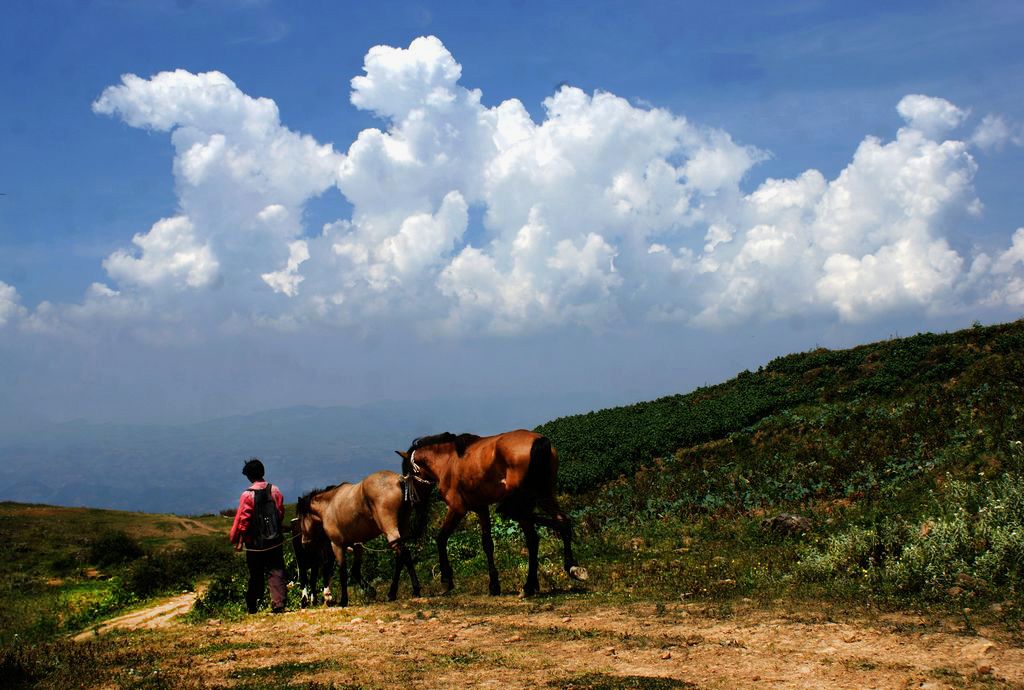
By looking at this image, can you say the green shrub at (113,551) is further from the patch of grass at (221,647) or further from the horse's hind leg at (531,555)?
the horse's hind leg at (531,555)

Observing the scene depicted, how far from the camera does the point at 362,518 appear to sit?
14531 mm

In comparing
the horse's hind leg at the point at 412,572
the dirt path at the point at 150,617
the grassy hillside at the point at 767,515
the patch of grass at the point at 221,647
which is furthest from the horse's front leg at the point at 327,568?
the patch of grass at the point at 221,647

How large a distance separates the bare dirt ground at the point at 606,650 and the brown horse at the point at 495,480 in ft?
5.20

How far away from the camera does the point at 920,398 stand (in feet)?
76.1

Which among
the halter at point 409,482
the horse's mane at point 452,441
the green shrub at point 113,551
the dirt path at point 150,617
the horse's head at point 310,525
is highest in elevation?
the horse's mane at point 452,441

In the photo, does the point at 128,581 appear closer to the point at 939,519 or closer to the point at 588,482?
the point at 588,482

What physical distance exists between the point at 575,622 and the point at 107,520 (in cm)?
3130

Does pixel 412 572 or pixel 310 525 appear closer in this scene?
pixel 412 572

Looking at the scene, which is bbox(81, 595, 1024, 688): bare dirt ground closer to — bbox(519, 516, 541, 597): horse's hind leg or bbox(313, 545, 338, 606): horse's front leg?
bbox(519, 516, 541, 597): horse's hind leg

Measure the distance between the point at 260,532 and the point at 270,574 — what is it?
90cm

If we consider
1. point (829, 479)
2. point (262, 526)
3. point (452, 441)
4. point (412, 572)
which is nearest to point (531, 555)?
point (412, 572)

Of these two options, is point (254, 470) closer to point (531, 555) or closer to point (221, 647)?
point (221, 647)

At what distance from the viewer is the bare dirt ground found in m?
6.96

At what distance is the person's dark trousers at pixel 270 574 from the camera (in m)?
13.1
